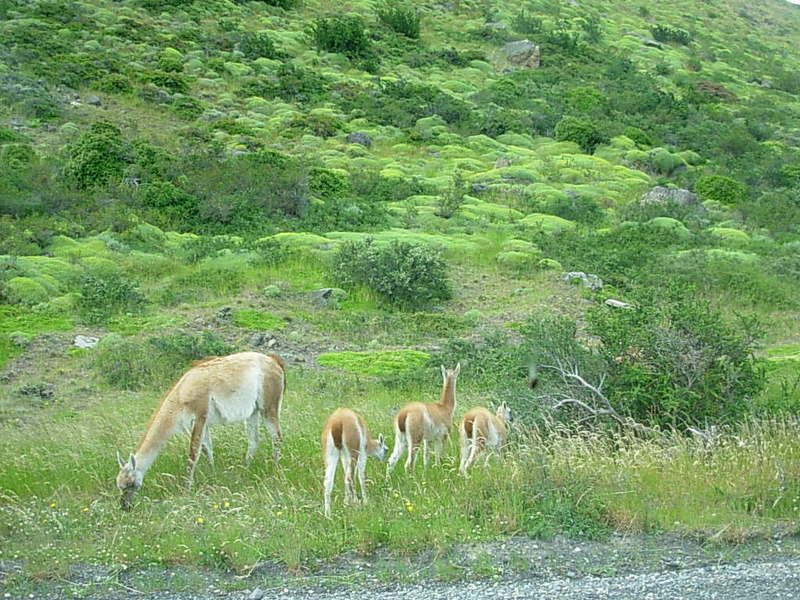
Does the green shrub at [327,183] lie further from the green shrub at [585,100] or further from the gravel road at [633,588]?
the gravel road at [633,588]

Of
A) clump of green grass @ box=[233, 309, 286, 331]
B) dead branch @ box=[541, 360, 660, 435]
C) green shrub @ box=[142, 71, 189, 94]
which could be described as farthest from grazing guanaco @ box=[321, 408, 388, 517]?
green shrub @ box=[142, 71, 189, 94]

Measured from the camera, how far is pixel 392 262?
65.2 ft

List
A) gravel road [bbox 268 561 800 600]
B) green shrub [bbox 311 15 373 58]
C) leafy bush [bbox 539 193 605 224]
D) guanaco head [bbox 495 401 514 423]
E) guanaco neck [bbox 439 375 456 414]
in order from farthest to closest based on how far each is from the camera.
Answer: green shrub [bbox 311 15 373 58] < leafy bush [bbox 539 193 605 224] < guanaco head [bbox 495 401 514 423] < guanaco neck [bbox 439 375 456 414] < gravel road [bbox 268 561 800 600]

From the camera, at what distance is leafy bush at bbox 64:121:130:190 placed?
82.0 feet

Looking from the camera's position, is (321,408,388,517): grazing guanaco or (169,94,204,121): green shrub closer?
(321,408,388,517): grazing guanaco

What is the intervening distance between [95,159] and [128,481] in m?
18.7

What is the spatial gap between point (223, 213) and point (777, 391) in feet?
50.5

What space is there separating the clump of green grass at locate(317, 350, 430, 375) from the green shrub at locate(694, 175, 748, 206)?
56.1 ft

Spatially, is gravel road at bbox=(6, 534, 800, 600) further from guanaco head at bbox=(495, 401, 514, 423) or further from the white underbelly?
guanaco head at bbox=(495, 401, 514, 423)

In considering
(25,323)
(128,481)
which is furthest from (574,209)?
(128,481)

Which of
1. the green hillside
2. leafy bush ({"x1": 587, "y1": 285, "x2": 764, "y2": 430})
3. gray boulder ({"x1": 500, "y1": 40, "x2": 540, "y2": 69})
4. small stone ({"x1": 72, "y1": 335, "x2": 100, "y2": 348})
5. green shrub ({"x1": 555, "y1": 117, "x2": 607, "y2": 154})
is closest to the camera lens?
the green hillside

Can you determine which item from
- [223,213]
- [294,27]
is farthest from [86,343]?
[294,27]

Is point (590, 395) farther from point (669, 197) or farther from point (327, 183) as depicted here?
point (669, 197)

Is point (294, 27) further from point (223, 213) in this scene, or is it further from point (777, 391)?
point (777, 391)
